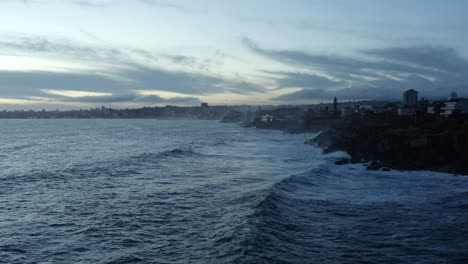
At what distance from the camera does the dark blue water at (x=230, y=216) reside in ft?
53.1

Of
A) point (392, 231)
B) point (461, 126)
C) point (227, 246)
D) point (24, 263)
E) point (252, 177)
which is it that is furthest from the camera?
point (461, 126)

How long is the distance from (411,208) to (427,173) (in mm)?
14670

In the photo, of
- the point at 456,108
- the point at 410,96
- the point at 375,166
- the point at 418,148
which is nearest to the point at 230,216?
the point at 375,166

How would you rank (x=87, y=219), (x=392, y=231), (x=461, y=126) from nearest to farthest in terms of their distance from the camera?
(x=392, y=231)
(x=87, y=219)
(x=461, y=126)

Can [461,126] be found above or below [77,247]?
above

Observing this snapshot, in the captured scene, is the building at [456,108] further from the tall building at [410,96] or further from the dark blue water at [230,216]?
the tall building at [410,96]

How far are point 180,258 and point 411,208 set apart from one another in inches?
562

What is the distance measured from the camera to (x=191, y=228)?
64.2ft

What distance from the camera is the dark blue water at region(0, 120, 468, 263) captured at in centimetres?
1619

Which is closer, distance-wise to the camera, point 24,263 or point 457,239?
point 24,263

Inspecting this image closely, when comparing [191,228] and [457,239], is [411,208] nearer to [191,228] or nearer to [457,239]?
[457,239]

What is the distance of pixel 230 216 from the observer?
853 inches

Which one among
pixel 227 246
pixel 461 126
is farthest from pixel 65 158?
pixel 461 126

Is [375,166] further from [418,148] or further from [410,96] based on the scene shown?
[410,96]
